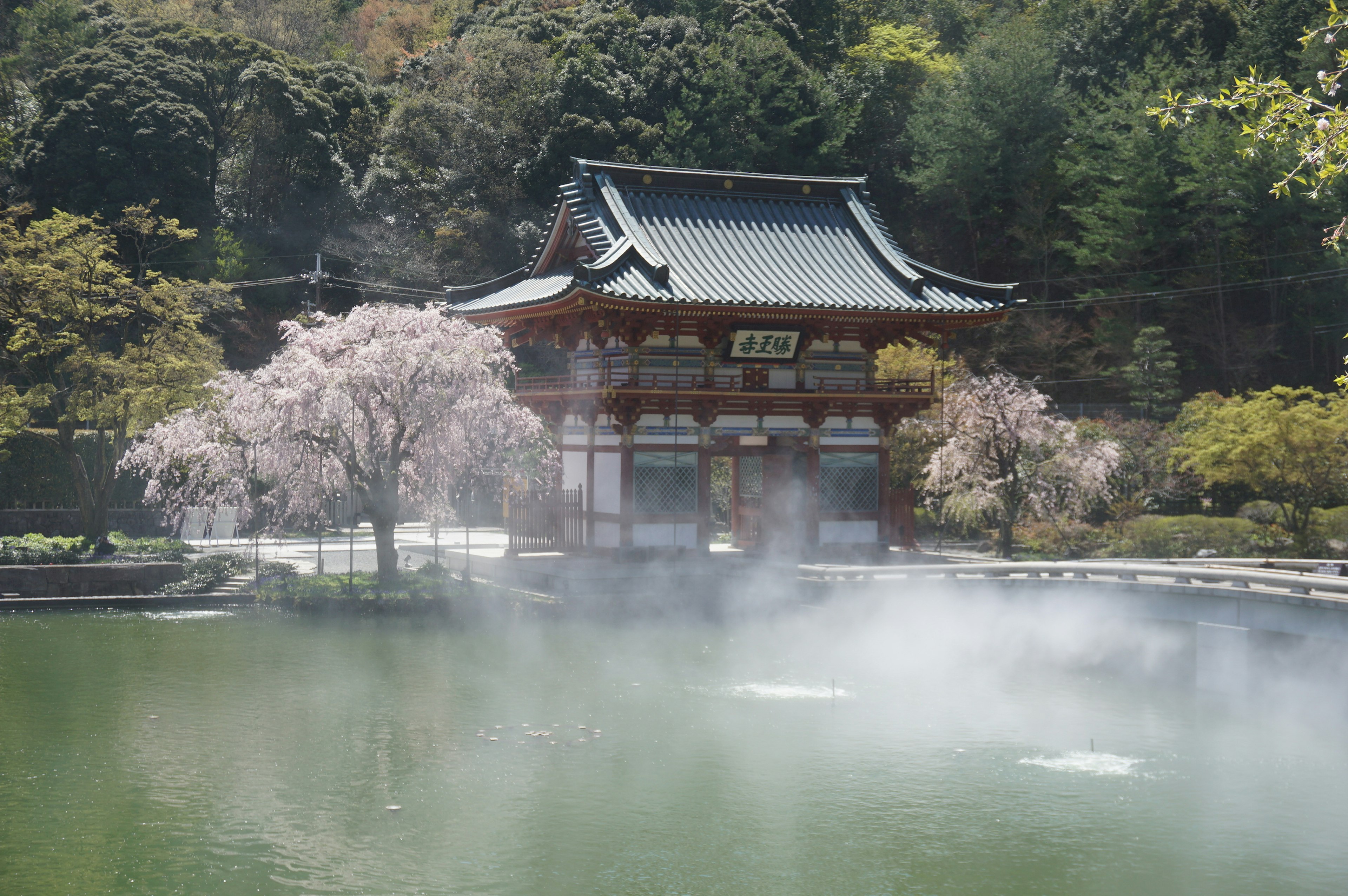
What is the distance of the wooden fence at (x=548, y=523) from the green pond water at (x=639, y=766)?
19.1 ft

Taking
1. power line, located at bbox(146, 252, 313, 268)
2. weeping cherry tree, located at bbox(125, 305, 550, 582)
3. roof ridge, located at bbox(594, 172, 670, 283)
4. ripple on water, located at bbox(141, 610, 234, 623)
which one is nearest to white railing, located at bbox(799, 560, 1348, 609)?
roof ridge, located at bbox(594, 172, 670, 283)

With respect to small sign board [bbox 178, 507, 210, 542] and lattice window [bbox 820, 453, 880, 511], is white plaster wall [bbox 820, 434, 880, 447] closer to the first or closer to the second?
lattice window [bbox 820, 453, 880, 511]

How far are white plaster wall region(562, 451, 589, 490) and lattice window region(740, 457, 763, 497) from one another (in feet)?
16.6

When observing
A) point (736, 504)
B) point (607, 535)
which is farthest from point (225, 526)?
point (736, 504)

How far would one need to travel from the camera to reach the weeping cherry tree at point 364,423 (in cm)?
2675

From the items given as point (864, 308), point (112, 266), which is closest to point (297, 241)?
point (112, 266)

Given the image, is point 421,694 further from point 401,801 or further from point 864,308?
point 864,308

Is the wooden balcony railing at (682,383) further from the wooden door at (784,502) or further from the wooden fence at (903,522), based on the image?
the wooden fence at (903,522)

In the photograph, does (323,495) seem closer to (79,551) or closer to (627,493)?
(79,551)

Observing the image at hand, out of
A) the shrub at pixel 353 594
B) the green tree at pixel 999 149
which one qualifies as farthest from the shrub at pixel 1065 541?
the green tree at pixel 999 149

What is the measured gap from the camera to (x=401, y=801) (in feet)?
48.9

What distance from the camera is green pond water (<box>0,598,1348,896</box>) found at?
1299 centimetres

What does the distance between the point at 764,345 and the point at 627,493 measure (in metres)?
5.16

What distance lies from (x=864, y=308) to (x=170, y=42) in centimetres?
3986
